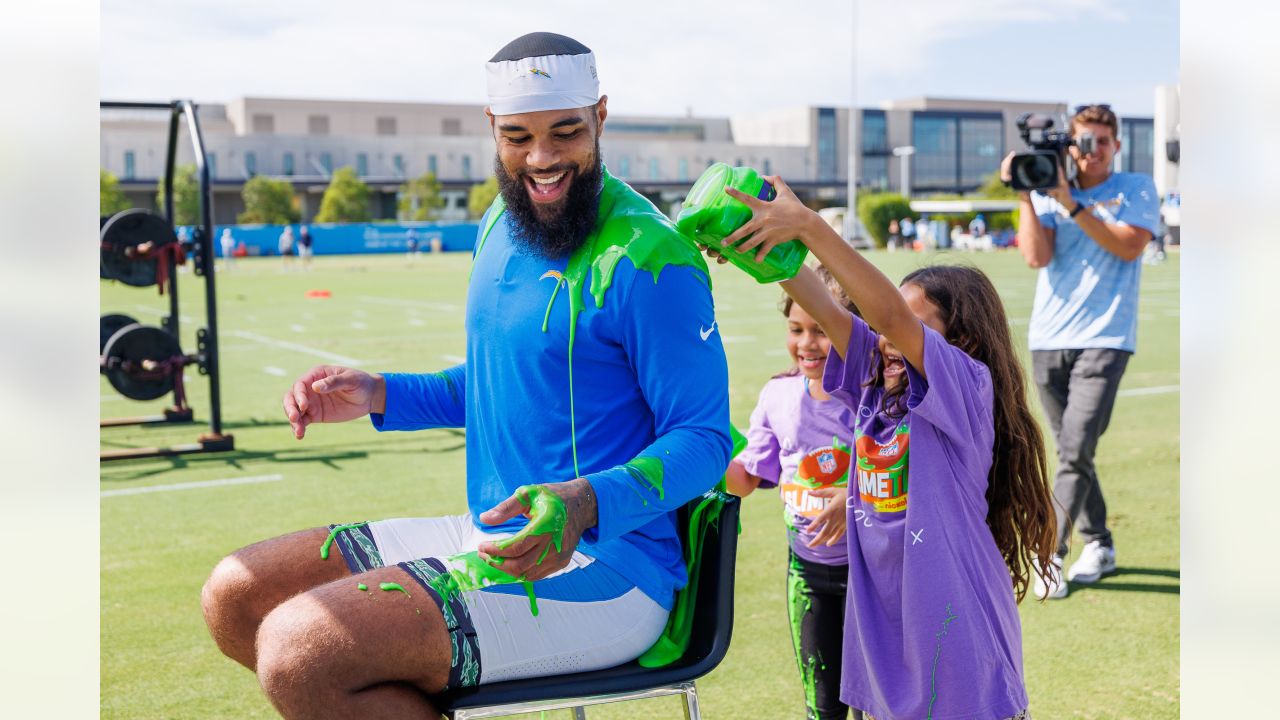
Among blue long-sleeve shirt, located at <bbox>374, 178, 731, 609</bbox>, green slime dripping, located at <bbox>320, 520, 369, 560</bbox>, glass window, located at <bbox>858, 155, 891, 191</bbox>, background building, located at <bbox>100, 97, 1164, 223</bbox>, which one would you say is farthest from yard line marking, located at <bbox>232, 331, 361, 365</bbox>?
glass window, located at <bbox>858, 155, 891, 191</bbox>

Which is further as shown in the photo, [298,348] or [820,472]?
[298,348]

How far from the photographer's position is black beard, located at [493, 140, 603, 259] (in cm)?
235

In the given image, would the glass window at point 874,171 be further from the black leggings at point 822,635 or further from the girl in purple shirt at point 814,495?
the black leggings at point 822,635

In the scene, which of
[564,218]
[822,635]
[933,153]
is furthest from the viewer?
[933,153]

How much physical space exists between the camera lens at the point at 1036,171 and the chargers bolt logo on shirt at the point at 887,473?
288 cm

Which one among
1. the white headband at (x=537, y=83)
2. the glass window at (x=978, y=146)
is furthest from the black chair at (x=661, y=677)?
the glass window at (x=978, y=146)

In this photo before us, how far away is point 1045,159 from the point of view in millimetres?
5137

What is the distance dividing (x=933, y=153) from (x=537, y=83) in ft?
357

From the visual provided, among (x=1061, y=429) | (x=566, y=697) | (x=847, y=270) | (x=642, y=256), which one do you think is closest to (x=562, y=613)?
(x=566, y=697)

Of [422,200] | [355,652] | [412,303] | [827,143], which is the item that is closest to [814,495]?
[355,652]

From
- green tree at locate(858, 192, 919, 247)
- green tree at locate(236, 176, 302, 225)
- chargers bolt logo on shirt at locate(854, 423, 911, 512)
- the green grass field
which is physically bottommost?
the green grass field

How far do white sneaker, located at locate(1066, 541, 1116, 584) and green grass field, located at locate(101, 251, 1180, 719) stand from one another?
56 millimetres

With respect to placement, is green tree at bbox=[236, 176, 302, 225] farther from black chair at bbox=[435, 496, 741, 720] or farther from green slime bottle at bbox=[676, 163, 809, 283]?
green slime bottle at bbox=[676, 163, 809, 283]

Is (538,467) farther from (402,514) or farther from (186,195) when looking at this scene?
(186,195)
